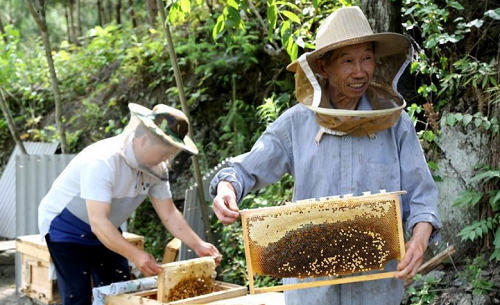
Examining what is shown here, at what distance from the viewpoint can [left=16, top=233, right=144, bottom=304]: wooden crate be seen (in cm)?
559

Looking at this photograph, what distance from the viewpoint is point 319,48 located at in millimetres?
2695

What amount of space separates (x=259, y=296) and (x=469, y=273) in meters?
1.44

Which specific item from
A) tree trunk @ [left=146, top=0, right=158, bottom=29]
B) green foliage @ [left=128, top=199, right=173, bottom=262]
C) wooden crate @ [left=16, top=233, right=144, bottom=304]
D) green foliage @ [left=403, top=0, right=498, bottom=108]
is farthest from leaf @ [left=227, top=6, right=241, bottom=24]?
tree trunk @ [left=146, top=0, right=158, bottom=29]

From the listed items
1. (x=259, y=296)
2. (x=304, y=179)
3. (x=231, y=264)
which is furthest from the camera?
(x=231, y=264)

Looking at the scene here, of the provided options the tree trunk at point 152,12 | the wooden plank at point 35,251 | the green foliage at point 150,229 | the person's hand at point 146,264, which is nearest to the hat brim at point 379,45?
the person's hand at point 146,264

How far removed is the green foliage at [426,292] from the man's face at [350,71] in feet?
7.28

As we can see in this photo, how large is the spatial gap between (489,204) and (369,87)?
7.47ft

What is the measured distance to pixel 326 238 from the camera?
256 centimetres

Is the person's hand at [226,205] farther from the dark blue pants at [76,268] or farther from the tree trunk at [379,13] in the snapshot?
the tree trunk at [379,13]

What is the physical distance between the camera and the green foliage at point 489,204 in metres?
4.42

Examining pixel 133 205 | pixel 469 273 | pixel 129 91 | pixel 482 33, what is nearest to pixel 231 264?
pixel 133 205

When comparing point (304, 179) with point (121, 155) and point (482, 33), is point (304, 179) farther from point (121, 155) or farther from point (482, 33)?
point (482, 33)

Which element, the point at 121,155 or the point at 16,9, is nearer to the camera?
the point at 121,155

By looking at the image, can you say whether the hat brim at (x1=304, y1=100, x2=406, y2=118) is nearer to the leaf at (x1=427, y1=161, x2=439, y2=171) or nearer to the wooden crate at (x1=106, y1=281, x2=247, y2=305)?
the wooden crate at (x1=106, y1=281, x2=247, y2=305)
